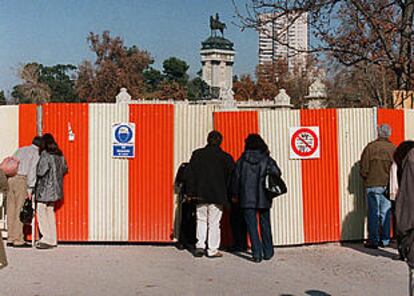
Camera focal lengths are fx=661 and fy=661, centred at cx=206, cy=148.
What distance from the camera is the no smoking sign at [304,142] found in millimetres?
11023

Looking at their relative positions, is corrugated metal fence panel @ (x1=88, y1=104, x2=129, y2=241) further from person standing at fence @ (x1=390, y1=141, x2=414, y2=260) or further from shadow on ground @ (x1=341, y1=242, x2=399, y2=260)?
person standing at fence @ (x1=390, y1=141, x2=414, y2=260)

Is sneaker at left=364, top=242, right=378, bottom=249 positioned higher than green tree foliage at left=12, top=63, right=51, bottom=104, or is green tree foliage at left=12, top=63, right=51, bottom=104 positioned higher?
green tree foliage at left=12, top=63, right=51, bottom=104

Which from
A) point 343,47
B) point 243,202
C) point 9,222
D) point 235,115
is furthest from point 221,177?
point 343,47

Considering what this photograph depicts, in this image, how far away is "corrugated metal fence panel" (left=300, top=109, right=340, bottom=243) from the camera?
1105cm

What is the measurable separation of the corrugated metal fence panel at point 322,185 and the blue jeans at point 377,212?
657mm

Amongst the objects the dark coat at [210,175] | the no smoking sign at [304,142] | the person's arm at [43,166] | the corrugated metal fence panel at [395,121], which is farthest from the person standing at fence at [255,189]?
the person's arm at [43,166]

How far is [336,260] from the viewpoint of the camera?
9.94 metres

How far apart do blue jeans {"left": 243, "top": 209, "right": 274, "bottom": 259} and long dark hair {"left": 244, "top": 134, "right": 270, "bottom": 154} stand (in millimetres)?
944

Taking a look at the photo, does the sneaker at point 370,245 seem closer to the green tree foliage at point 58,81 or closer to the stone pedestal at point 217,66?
the stone pedestal at point 217,66

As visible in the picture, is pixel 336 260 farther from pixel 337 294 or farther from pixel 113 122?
pixel 113 122

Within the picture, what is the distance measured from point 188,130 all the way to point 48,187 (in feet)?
8.20

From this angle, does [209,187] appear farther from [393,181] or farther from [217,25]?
[217,25]

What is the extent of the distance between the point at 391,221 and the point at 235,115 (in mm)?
3134

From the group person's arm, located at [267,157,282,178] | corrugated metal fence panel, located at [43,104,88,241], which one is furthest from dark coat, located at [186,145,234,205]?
corrugated metal fence panel, located at [43,104,88,241]
